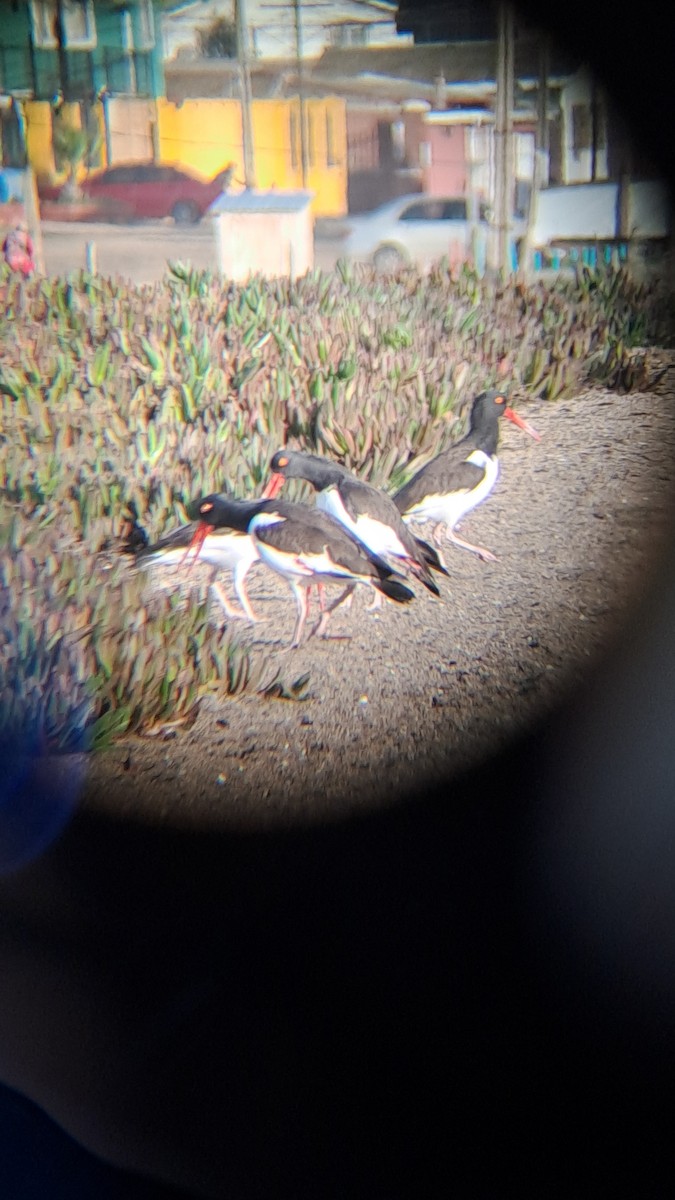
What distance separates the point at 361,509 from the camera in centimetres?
321

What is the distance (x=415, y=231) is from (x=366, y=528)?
3.70 feet

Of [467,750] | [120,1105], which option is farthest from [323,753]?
[120,1105]

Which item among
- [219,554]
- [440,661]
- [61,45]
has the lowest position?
[440,661]

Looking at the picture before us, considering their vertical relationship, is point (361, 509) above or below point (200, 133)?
below

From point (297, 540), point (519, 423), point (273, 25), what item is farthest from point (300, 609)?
point (273, 25)

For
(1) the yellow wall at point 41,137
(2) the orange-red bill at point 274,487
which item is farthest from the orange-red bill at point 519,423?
(1) the yellow wall at point 41,137

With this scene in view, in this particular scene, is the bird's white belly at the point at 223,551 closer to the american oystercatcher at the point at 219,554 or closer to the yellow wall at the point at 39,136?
the american oystercatcher at the point at 219,554

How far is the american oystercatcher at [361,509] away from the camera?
125 inches

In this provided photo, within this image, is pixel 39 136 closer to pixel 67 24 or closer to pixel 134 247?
pixel 67 24

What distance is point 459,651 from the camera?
3248mm

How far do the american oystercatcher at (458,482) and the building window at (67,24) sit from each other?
1.66m

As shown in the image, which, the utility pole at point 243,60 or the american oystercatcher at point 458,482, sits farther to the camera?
the american oystercatcher at point 458,482

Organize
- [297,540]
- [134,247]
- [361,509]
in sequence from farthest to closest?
[134,247] < [361,509] < [297,540]

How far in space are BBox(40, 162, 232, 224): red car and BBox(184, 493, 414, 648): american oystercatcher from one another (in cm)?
94
